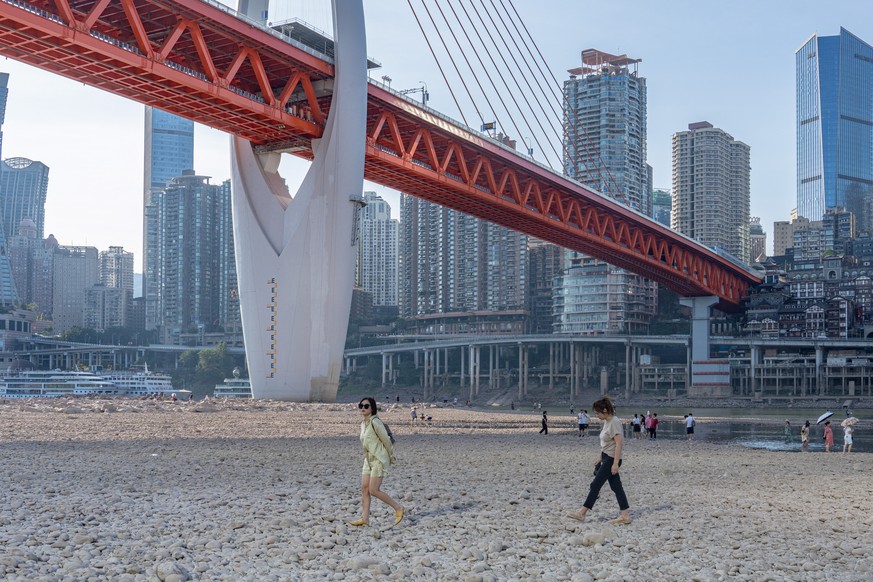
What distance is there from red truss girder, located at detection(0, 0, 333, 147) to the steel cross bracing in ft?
0.17

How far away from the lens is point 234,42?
39.2 meters

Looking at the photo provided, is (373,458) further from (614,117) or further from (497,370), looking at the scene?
(614,117)

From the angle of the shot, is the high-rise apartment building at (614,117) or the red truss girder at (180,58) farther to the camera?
the high-rise apartment building at (614,117)

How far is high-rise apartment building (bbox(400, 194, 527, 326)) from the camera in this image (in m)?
164

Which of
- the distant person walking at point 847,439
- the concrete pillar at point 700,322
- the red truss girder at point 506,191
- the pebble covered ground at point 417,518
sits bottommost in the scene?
the distant person walking at point 847,439

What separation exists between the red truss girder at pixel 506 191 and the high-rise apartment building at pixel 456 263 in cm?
7360

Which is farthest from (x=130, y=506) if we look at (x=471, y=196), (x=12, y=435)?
(x=471, y=196)

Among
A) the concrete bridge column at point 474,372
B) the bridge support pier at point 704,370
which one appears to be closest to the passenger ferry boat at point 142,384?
the concrete bridge column at point 474,372

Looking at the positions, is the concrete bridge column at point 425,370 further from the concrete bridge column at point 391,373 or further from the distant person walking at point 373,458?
the distant person walking at point 373,458

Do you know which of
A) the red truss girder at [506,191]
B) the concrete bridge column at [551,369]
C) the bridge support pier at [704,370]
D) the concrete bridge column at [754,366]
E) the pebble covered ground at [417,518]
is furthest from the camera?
the concrete bridge column at [551,369]

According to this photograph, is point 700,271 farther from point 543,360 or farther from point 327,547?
point 327,547

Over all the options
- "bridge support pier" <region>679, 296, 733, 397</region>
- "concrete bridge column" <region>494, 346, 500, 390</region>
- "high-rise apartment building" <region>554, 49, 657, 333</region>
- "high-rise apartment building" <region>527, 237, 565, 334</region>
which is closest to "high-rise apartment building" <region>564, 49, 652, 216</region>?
"high-rise apartment building" <region>554, 49, 657, 333</region>

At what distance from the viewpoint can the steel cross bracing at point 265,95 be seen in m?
34.1

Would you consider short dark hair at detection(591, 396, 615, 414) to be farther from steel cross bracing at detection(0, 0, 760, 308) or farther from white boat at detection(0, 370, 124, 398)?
white boat at detection(0, 370, 124, 398)
